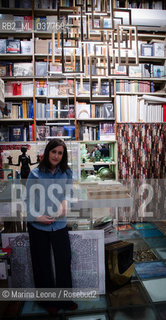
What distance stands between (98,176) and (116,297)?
2.07 meters

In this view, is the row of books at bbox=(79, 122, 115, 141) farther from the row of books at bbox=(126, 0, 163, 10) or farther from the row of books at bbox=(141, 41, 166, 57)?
the row of books at bbox=(126, 0, 163, 10)

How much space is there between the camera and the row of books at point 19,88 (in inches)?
155

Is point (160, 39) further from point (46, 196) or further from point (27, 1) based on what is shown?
point (46, 196)

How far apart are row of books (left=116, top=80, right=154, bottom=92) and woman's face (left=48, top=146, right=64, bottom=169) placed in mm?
2494

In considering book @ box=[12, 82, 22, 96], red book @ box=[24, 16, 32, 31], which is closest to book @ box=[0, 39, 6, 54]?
red book @ box=[24, 16, 32, 31]

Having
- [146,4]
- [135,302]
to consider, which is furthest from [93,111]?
[135,302]

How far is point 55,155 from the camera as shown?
1985 millimetres

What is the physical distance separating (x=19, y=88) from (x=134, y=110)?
71.1 inches

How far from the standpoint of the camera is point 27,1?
391 centimetres

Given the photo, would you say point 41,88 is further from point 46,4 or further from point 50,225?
point 50,225

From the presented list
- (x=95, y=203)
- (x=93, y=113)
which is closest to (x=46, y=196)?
(x=95, y=203)

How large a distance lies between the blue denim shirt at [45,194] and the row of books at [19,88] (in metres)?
2.28

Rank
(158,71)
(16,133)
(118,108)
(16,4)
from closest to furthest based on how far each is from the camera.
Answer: (16,4) < (16,133) < (118,108) < (158,71)

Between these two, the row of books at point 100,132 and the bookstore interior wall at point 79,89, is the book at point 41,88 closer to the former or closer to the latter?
the bookstore interior wall at point 79,89
